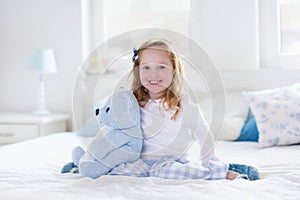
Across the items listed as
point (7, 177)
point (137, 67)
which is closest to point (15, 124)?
point (7, 177)

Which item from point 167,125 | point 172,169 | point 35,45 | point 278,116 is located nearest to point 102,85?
point 167,125

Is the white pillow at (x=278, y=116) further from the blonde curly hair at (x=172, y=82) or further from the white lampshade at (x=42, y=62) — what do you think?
the white lampshade at (x=42, y=62)

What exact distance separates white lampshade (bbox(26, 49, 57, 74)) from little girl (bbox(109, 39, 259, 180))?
→ 1461mm

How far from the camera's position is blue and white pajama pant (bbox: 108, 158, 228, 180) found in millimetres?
1307

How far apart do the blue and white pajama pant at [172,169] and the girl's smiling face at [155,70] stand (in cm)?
22

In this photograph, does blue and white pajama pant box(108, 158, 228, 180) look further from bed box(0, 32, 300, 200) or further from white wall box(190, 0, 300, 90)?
white wall box(190, 0, 300, 90)

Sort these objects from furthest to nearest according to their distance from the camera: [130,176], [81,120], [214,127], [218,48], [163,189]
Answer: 1. [218,48]
2. [81,120]
3. [214,127]
4. [130,176]
5. [163,189]

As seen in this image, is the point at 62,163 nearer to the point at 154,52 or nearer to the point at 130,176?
the point at 130,176

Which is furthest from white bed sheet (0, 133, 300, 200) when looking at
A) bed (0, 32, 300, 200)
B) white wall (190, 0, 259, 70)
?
white wall (190, 0, 259, 70)

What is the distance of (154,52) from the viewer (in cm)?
136

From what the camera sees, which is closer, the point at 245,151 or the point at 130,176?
the point at 130,176

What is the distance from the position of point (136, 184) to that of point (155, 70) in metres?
0.33

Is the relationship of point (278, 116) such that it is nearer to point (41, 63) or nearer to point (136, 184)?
point (136, 184)

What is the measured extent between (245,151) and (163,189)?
0.82 meters
